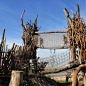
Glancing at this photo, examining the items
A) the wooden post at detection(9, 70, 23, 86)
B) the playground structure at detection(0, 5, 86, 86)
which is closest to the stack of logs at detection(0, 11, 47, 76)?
the playground structure at detection(0, 5, 86, 86)

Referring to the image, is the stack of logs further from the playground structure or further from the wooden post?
the wooden post

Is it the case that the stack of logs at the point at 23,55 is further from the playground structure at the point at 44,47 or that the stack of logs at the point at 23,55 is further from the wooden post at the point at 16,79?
the wooden post at the point at 16,79

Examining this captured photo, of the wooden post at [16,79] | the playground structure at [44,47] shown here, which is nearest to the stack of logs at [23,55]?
the playground structure at [44,47]

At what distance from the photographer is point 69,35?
651 cm

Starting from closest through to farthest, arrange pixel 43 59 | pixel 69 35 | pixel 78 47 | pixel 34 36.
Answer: pixel 78 47, pixel 69 35, pixel 43 59, pixel 34 36

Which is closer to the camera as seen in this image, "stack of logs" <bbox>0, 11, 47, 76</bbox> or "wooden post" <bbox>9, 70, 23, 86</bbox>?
"wooden post" <bbox>9, 70, 23, 86</bbox>

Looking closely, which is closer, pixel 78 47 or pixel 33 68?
pixel 78 47

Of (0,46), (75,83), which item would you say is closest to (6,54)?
(0,46)

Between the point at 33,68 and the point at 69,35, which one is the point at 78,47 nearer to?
the point at 69,35

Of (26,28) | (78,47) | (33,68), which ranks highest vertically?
(26,28)

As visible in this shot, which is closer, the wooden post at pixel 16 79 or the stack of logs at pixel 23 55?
the wooden post at pixel 16 79

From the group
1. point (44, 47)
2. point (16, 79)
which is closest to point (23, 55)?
point (44, 47)

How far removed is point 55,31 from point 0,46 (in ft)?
14.4

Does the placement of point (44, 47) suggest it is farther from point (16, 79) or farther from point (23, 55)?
point (16, 79)
